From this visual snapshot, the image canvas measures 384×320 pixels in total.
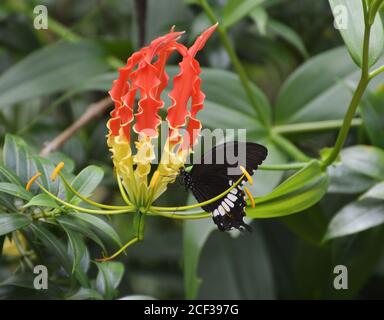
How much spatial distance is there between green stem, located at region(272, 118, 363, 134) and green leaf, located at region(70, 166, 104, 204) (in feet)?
1.59

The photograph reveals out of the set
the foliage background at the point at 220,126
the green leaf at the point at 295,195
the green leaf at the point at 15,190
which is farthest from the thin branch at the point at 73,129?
the green leaf at the point at 295,195

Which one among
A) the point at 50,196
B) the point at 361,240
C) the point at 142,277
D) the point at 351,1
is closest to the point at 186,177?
the point at 50,196

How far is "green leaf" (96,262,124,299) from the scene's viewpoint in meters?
0.92

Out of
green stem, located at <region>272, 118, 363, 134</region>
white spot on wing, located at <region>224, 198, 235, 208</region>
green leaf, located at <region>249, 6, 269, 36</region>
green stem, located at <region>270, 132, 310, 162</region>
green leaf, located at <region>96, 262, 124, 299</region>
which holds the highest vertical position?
green leaf, located at <region>249, 6, 269, 36</region>

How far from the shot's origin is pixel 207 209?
2.77 ft

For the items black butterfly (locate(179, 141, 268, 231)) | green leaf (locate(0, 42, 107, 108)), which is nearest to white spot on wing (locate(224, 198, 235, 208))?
black butterfly (locate(179, 141, 268, 231))

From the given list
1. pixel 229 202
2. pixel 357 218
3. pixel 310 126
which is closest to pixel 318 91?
pixel 310 126

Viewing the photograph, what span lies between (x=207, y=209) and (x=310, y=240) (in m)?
0.37

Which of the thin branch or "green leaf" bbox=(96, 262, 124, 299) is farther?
the thin branch

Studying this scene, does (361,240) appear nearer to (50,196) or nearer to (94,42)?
(50,196)

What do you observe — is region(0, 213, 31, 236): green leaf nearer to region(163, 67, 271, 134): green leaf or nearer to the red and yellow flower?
the red and yellow flower

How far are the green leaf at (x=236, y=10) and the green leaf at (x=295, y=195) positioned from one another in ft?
1.15

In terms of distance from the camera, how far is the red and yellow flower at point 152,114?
77 centimetres

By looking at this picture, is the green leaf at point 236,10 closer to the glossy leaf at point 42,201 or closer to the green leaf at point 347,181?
the green leaf at point 347,181
